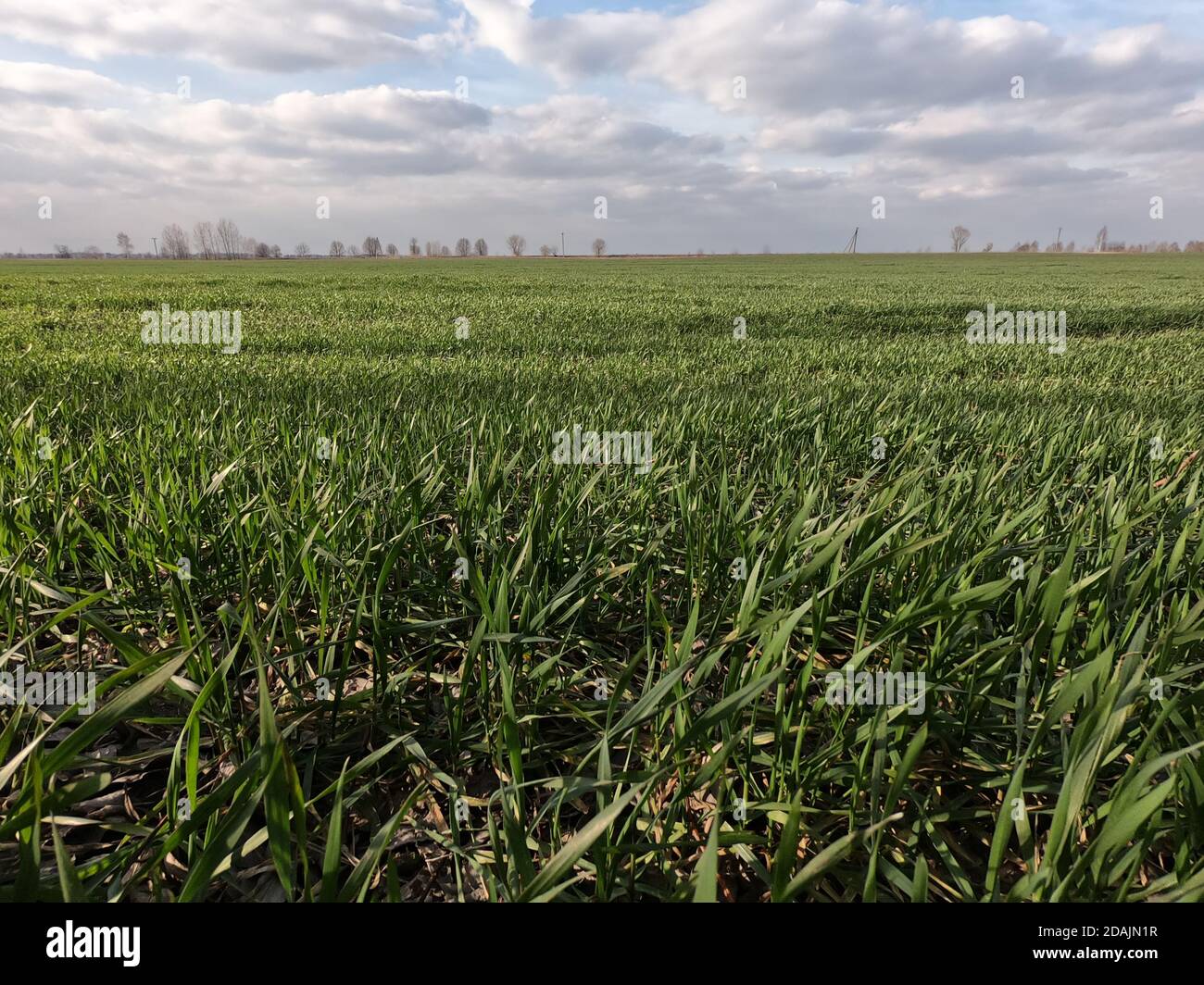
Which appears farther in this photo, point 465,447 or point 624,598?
point 465,447

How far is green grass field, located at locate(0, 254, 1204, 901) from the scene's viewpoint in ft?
3.23

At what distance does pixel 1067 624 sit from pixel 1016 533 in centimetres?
109

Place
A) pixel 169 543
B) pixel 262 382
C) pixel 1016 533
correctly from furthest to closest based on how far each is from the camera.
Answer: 1. pixel 262 382
2. pixel 1016 533
3. pixel 169 543

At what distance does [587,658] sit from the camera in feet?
5.82

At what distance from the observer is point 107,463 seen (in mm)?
2527

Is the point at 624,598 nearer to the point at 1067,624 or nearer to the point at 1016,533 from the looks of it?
the point at 1067,624

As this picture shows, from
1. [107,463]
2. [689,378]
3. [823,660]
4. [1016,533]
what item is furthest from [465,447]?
[689,378]

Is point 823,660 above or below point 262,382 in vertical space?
below

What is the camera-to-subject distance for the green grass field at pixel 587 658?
0.99 m
